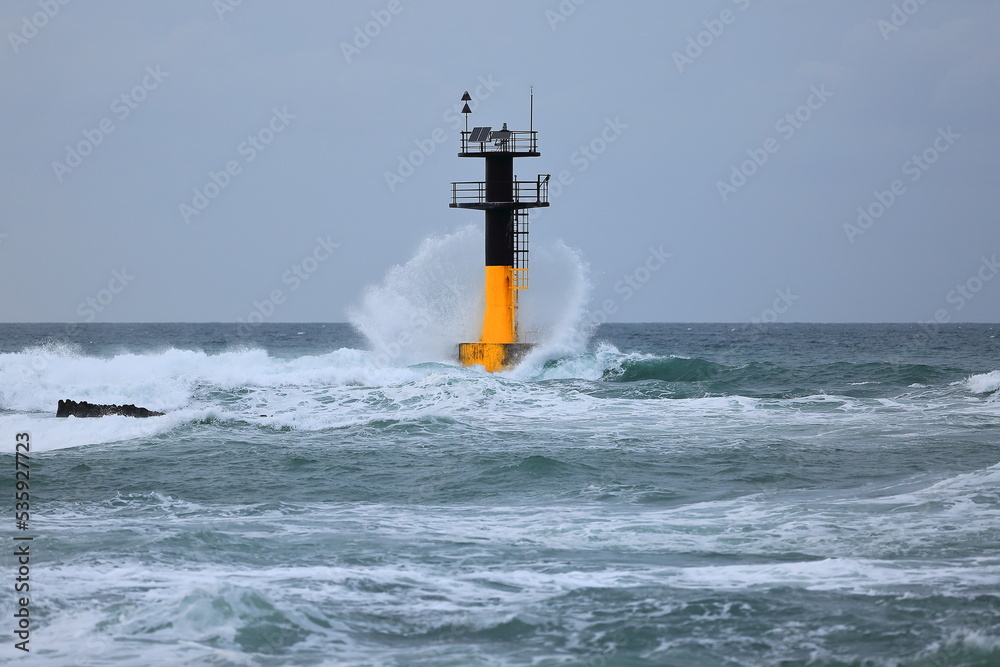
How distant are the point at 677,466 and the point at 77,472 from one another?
770cm

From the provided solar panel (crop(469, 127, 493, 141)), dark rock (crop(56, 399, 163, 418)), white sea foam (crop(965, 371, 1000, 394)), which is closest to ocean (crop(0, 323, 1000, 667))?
dark rock (crop(56, 399, 163, 418))

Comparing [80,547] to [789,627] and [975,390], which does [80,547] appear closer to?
[789,627]

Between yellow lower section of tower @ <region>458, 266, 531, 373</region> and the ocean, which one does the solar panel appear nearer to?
yellow lower section of tower @ <region>458, 266, 531, 373</region>

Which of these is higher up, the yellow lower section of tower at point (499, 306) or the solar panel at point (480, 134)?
the solar panel at point (480, 134)

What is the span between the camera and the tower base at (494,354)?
81.8ft

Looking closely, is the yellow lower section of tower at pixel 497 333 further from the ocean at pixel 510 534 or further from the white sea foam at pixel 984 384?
the white sea foam at pixel 984 384

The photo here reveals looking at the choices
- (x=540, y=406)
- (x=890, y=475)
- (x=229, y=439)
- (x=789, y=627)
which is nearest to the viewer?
(x=789, y=627)

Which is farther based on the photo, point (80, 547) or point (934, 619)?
point (80, 547)

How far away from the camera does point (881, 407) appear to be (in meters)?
20.6

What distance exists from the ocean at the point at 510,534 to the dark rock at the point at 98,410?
2.90 ft

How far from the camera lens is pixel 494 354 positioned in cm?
2500

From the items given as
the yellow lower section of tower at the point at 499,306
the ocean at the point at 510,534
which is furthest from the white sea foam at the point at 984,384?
the yellow lower section of tower at the point at 499,306

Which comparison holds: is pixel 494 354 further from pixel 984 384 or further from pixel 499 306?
pixel 984 384

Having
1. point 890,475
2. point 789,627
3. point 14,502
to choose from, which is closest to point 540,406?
point 890,475
